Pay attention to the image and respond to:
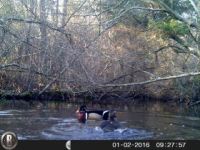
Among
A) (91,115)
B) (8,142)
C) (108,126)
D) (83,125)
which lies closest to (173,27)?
(91,115)

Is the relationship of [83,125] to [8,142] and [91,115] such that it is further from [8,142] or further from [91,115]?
[8,142]

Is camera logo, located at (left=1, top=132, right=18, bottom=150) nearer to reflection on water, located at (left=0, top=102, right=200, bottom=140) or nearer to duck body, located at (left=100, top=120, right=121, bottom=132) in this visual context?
reflection on water, located at (left=0, top=102, right=200, bottom=140)

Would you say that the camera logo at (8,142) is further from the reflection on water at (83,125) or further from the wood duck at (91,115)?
the wood duck at (91,115)

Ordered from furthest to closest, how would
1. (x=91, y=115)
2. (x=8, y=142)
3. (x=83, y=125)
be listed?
(x=91, y=115), (x=83, y=125), (x=8, y=142)

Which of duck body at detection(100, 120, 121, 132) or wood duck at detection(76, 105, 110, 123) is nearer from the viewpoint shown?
duck body at detection(100, 120, 121, 132)

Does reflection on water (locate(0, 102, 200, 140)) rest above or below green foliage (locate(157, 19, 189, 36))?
below

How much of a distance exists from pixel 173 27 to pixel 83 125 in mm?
7151

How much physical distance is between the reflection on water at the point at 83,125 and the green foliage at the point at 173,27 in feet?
10.6

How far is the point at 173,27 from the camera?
1833 centimetres

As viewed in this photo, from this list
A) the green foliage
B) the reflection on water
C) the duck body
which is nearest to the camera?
the reflection on water

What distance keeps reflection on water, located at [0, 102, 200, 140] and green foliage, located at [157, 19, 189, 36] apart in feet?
10.6

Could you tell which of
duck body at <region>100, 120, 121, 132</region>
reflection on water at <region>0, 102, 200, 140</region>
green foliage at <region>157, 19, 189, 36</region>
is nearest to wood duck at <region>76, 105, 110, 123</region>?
reflection on water at <region>0, 102, 200, 140</region>

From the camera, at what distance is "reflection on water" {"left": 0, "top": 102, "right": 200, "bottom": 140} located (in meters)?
11.0

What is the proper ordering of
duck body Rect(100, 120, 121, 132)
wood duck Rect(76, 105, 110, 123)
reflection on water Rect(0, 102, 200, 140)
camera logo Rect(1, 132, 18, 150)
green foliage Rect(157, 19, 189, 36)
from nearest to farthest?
camera logo Rect(1, 132, 18, 150) → reflection on water Rect(0, 102, 200, 140) → duck body Rect(100, 120, 121, 132) → wood duck Rect(76, 105, 110, 123) → green foliage Rect(157, 19, 189, 36)
